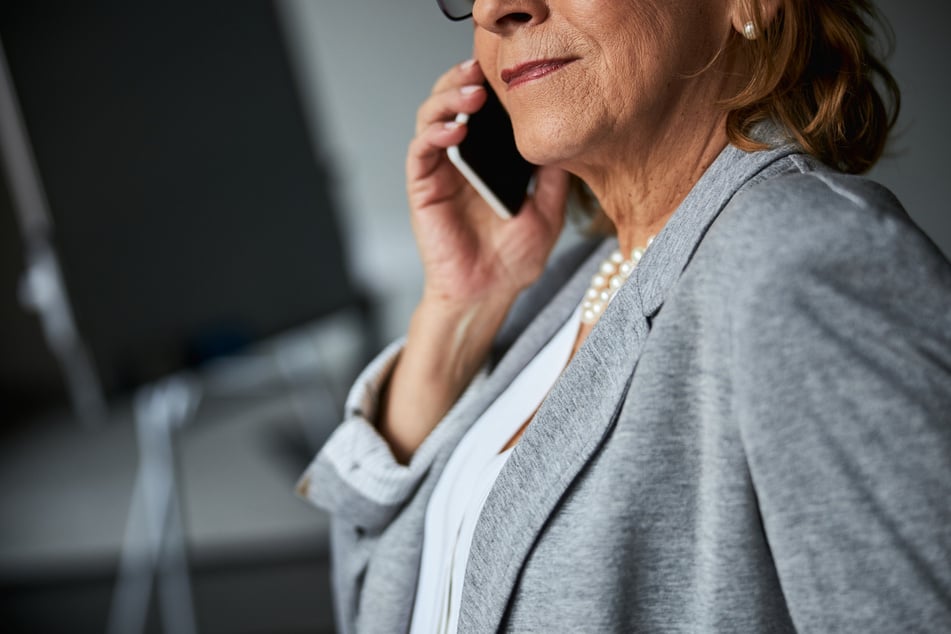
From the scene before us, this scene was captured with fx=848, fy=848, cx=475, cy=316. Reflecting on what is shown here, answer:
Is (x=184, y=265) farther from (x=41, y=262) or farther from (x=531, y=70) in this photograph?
(x=531, y=70)

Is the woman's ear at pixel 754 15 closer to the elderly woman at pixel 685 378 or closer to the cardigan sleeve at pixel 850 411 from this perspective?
the elderly woman at pixel 685 378

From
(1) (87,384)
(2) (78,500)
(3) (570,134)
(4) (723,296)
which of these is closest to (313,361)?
(1) (87,384)

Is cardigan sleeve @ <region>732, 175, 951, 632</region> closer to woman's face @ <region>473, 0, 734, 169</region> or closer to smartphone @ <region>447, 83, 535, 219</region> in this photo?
woman's face @ <region>473, 0, 734, 169</region>

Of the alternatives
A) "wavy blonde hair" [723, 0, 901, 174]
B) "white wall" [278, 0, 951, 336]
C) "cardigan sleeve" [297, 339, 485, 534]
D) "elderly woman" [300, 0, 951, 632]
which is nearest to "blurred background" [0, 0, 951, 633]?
"wavy blonde hair" [723, 0, 901, 174]

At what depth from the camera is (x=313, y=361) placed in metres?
2.61

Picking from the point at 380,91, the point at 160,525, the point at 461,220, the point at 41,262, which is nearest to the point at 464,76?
the point at 461,220

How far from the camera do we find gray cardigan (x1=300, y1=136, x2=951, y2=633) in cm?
50

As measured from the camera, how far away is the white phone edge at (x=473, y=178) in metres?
1.03

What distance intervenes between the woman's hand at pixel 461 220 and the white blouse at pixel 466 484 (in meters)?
0.13

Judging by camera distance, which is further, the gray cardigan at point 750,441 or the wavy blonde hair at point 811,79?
the wavy blonde hair at point 811,79

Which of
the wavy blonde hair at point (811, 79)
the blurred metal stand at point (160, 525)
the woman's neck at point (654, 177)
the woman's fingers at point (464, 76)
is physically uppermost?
the woman's fingers at point (464, 76)

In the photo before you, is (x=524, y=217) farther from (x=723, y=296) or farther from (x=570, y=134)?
(x=723, y=296)

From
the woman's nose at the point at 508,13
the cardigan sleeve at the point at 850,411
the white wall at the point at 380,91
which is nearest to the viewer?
the cardigan sleeve at the point at 850,411

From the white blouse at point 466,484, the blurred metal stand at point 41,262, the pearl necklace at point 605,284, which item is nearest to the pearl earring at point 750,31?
the pearl necklace at point 605,284
